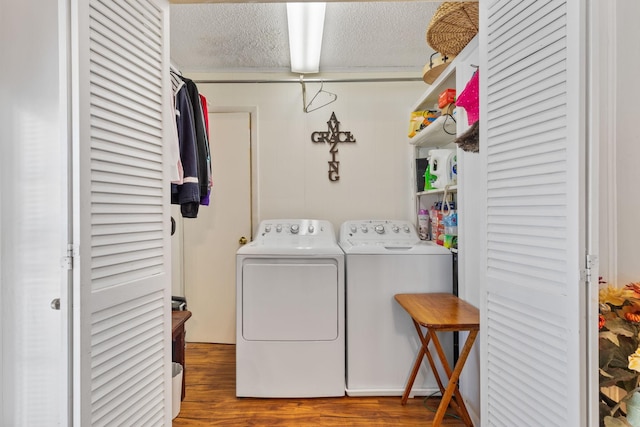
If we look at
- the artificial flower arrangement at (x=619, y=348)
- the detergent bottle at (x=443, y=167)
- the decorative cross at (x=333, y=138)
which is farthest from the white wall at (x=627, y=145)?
the decorative cross at (x=333, y=138)

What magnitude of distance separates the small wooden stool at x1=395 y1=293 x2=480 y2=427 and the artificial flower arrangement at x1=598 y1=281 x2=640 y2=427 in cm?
60

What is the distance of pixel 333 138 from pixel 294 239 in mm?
986

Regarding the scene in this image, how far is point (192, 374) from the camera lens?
2.39 meters

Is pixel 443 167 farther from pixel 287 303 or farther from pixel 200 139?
pixel 200 139

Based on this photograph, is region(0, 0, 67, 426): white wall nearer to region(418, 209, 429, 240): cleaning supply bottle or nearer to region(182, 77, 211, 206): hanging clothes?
region(182, 77, 211, 206): hanging clothes

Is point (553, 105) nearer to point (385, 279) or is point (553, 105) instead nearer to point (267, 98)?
point (385, 279)

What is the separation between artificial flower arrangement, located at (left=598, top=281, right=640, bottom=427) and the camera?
917mm

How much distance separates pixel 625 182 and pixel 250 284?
1800 millimetres

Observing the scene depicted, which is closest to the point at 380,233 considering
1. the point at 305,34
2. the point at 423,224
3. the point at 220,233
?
the point at 423,224

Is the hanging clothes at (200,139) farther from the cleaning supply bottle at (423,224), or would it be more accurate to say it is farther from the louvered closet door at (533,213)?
the cleaning supply bottle at (423,224)

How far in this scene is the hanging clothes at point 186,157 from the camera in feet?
5.02

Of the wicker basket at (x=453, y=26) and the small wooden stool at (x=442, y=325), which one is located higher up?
the wicker basket at (x=453, y=26)

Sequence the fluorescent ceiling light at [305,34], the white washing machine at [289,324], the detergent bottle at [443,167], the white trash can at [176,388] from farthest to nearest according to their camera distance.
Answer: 1. the detergent bottle at [443,167]
2. the white washing machine at [289,324]
3. the fluorescent ceiling light at [305,34]
4. the white trash can at [176,388]

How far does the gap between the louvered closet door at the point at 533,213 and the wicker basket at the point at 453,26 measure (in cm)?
51
